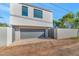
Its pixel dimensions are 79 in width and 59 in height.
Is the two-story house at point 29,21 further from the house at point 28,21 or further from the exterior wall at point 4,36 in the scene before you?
the exterior wall at point 4,36

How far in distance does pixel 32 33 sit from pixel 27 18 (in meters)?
1.63

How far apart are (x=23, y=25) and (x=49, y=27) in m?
3.76

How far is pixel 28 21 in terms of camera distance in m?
16.5

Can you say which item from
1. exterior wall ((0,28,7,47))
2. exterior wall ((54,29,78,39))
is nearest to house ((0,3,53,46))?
exterior wall ((54,29,78,39))

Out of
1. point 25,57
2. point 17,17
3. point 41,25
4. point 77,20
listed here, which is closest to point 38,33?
point 41,25

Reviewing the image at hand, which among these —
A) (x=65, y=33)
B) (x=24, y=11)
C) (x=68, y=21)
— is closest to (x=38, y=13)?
(x=24, y=11)

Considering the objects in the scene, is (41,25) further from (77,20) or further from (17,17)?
(77,20)

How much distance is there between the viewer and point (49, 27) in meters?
18.5

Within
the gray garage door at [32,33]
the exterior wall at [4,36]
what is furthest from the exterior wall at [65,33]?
the exterior wall at [4,36]

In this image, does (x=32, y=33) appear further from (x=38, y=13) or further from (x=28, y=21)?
(x=38, y=13)

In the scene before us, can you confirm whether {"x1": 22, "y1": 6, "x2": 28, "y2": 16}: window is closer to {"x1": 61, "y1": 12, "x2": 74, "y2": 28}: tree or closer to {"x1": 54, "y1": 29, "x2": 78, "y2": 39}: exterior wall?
{"x1": 54, "y1": 29, "x2": 78, "y2": 39}: exterior wall

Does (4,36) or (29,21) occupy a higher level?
(29,21)

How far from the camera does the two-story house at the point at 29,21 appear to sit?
15266mm

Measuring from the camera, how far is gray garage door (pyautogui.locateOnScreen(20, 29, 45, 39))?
51.8 ft
